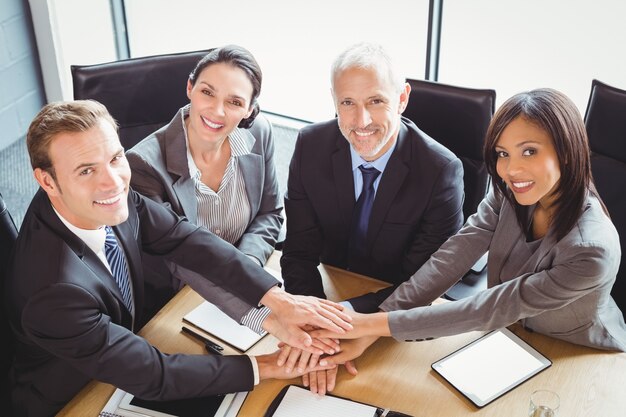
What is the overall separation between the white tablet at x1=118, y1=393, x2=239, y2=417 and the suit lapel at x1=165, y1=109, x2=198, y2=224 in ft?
2.56

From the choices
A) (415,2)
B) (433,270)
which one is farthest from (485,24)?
(433,270)

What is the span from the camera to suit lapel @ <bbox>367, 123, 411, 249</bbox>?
2.19 meters

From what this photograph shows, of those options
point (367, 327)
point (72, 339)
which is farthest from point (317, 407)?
point (72, 339)

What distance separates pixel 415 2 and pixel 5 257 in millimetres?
2732

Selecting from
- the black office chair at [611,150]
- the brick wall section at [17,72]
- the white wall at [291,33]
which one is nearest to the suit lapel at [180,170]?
the black office chair at [611,150]

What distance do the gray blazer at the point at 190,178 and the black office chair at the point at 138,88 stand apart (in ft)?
1.04

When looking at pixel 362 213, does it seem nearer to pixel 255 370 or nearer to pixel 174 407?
pixel 255 370

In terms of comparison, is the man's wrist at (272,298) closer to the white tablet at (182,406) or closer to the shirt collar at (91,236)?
the white tablet at (182,406)

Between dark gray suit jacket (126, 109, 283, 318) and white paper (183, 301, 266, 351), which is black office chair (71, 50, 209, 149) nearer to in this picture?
dark gray suit jacket (126, 109, 283, 318)

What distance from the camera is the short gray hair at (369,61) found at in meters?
2.12

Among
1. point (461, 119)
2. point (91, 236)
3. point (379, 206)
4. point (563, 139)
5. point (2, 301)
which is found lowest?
point (2, 301)

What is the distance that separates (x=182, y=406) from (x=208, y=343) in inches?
8.8

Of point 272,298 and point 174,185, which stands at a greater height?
point 174,185

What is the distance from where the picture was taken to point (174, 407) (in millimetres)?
1681
